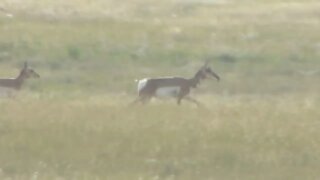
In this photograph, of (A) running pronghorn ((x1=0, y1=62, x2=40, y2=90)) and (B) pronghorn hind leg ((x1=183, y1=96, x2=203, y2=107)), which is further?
(A) running pronghorn ((x1=0, y1=62, x2=40, y2=90))

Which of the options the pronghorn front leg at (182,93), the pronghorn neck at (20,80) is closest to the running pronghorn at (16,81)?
the pronghorn neck at (20,80)

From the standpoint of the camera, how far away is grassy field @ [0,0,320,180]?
14.2m

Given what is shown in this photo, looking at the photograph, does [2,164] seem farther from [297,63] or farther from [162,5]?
[162,5]

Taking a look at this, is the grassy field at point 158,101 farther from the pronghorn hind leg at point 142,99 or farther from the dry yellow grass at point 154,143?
the pronghorn hind leg at point 142,99

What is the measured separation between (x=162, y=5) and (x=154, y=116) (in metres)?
23.3

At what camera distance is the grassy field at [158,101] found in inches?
557

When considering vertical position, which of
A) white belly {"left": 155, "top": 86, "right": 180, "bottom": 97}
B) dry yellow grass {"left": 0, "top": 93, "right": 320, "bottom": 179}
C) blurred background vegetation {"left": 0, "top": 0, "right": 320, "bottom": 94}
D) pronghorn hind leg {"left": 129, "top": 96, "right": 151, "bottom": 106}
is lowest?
blurred background vegetation {"left": 0, "top": 0, "right": 320, "bottom": 94}

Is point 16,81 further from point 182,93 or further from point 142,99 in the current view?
point 182,93

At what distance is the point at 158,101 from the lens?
76.9 ft

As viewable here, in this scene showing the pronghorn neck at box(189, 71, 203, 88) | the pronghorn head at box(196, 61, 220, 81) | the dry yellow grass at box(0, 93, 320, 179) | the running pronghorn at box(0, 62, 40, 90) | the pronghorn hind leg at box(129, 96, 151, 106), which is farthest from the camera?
the pronghorn head at box(196, 61, 220, 81)

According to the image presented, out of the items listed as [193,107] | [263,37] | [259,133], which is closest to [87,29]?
[263,37]

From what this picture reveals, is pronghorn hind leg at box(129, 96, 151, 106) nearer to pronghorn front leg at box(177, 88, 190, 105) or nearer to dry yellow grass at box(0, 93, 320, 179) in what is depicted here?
pronghorn front leg at box(177, 88, 190, 105)

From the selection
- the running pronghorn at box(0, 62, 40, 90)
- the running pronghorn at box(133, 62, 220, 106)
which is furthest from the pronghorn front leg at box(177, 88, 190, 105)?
the running pronghorn at box(0, 62, 40, 90)

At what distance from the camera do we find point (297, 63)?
30.2 m
